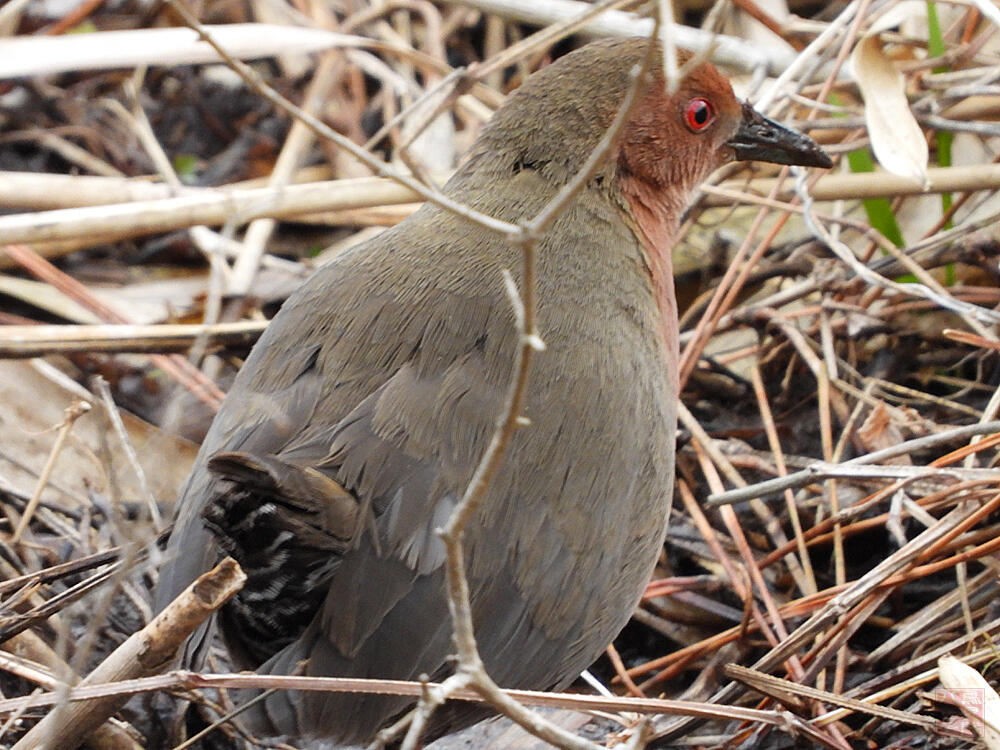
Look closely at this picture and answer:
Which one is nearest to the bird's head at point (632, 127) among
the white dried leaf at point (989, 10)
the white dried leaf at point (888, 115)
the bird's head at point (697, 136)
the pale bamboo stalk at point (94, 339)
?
the bird's head at point (697, 136)

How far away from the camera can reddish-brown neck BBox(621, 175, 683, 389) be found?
2760 mm

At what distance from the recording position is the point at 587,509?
2328mm

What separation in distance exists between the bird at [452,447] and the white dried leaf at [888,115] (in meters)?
0.69

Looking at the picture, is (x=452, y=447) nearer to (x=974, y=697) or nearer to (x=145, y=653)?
(x=145, y=653)

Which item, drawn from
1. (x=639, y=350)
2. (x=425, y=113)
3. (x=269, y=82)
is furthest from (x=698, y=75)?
(x=269, y=82)

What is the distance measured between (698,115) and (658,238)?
301 mm

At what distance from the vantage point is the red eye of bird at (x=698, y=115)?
2.88 m

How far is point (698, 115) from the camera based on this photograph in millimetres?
2896

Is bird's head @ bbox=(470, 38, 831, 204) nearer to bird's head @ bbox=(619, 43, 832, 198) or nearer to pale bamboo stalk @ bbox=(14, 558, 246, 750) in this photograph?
bird's head @ bbox=(619, 43, 832, 198)

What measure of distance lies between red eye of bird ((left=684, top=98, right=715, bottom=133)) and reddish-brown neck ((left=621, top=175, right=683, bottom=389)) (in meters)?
0.16

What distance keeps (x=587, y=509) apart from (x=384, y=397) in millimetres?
424

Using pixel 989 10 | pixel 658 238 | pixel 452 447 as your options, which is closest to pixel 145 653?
pixel 452 447

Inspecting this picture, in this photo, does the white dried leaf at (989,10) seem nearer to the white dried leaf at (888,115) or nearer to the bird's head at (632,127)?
the white dried leaf at (888,115)

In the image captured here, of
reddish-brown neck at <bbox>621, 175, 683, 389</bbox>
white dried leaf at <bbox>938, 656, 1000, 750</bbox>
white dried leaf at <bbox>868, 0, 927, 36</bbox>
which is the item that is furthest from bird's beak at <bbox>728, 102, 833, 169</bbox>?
white dried leaf at <bbox>938, 656, 1000, 750</bbox>
